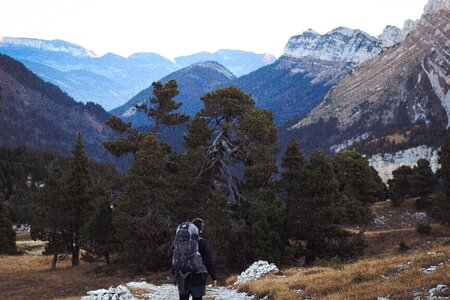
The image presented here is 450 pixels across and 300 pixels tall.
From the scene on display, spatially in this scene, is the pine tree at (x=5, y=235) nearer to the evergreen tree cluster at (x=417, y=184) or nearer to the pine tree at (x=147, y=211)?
the pine tree at (x=147, y=211)

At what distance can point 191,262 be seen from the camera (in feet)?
40.0

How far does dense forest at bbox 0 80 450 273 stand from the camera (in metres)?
36.0

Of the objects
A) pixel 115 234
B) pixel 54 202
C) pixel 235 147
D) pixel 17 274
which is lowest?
pixel 17 274

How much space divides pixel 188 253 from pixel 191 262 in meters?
0.26

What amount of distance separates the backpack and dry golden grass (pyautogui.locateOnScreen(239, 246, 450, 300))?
5.54 m

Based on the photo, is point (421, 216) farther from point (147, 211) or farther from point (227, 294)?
point (227, 294)

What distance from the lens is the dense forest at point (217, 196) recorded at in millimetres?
36000

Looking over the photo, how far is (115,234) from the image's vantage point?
4262 cm

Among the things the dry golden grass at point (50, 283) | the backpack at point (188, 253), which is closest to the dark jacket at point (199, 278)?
the backpack at point (188, 253)

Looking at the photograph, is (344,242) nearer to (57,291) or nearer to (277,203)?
(277,203)

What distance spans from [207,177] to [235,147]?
3.97 meters

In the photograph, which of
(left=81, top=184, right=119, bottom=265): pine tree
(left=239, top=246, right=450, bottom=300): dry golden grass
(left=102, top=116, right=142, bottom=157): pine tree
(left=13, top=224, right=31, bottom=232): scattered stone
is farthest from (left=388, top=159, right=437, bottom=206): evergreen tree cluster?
(left=13, top=224, right=31, bottom=232): scattered stone

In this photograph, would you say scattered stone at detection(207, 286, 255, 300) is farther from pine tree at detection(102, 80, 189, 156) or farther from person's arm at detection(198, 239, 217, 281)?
pine tree at detection(102, 80, 189, 156)

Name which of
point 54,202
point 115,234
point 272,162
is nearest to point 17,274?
point 54,202
